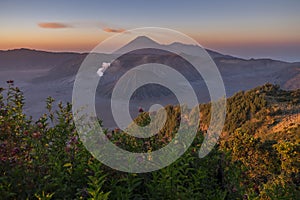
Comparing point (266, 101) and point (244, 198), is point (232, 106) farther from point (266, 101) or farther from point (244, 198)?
point (244, 198)

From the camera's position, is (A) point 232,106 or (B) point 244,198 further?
(A) point 232,106

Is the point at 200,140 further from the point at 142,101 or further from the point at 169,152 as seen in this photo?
the point at 142,101

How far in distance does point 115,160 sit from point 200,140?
4.99ft

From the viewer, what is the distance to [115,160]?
3.13m

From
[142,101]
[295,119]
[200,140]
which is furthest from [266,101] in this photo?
[142,101]

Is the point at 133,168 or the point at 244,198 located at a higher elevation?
the point at 133,168

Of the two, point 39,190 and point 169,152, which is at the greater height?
point 169,152

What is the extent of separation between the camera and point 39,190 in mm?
2662

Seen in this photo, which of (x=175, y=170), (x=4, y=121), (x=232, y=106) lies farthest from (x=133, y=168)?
(x=232, y=106)

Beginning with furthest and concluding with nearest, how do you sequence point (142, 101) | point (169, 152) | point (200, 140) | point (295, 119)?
point (142, 101), point (295, 119), point (200, 140), point (169, 152)

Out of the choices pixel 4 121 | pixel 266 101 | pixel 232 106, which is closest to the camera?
pixel 4 121

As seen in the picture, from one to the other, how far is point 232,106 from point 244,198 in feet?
140

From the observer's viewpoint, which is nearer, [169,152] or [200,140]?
[169,152]

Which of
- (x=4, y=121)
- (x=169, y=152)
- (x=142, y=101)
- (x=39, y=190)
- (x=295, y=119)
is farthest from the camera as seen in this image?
(x=142, y=101)
